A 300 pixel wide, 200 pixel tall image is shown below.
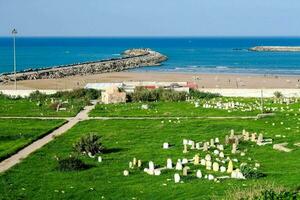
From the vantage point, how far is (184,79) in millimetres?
118875

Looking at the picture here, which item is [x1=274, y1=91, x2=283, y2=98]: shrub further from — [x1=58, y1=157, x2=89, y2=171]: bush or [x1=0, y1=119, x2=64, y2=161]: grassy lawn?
[x1=58, y1=157, x2=89, y2=171]: bush

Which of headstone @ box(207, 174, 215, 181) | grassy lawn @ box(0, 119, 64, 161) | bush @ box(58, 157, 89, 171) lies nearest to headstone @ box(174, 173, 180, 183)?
headstone @ box(207, 174, 215, 181)

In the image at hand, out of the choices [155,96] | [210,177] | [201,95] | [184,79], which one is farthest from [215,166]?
[184,79]

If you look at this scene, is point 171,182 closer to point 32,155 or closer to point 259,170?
point 259,170

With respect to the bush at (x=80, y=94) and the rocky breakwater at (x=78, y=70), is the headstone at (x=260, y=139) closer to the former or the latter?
A: the bush at (x=80, y=94)

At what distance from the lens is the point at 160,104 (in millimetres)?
70938

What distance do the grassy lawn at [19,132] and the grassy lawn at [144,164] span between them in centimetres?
192

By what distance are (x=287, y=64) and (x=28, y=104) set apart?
9729 cm

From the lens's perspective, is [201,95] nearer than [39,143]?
No

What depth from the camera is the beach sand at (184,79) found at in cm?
10538

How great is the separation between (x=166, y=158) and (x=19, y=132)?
1621 cm

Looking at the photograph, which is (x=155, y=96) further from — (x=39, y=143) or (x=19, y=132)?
(x=39, y=143)

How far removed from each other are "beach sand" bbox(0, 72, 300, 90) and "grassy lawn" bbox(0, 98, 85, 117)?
1119 inches

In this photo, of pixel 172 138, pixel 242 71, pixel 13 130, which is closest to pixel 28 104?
pixel 13 130
